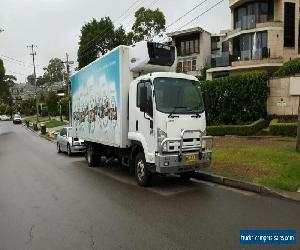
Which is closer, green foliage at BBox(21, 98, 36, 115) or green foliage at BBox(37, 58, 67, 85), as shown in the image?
green foliage at BBox(21, 98, 36, 115)

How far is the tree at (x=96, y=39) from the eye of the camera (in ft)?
201

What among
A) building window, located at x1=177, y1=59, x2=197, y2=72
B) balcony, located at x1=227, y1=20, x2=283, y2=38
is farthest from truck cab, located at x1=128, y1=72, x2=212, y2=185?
building window, located at x1=177, y1=59, x2=197, y2=72

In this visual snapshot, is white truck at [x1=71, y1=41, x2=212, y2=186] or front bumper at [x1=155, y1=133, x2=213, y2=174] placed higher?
white truck at [x1=71, y1=41, x2=212, y2=186]

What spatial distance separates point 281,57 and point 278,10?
4638 mm

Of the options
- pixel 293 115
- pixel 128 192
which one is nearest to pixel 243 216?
pixel 128 192

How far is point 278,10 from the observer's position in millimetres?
36625

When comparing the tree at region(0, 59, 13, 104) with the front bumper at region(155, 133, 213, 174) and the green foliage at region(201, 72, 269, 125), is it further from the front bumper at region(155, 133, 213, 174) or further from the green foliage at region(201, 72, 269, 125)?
the front bumper at region(155, 133, 213, 174)

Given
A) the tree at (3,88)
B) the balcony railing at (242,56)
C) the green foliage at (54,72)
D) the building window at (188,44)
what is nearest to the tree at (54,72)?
the green foliage at (54,72)

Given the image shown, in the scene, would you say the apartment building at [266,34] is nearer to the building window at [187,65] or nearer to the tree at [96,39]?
the building window at [187,65]

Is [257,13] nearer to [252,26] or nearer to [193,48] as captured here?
[252,26]

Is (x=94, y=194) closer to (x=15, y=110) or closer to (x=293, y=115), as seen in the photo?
(x=293, y=115)

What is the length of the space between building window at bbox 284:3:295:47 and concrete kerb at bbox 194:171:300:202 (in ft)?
97.1

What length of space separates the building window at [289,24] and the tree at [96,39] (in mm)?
29216

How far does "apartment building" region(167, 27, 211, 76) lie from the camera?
50.6 metres
